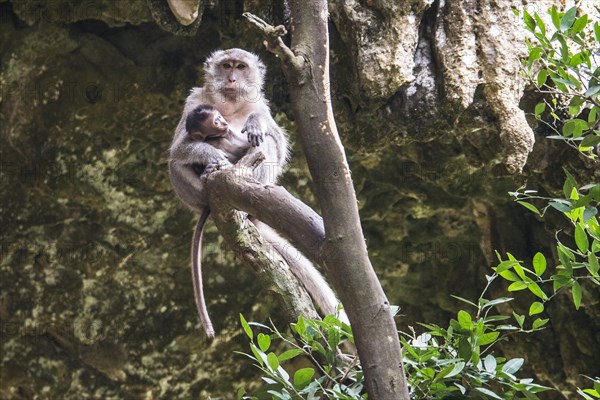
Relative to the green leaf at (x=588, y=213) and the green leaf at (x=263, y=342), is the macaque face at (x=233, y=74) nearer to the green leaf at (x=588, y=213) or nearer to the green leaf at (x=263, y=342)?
the green leaf at (x=263, y=342)

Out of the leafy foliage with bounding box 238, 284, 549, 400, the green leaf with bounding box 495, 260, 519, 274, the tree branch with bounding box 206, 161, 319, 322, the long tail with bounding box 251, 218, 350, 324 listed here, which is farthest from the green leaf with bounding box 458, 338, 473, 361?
the long tail with bounding box 251, 218, 350, 324

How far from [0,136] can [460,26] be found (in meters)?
3.46

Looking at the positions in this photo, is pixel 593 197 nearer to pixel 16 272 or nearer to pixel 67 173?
pixel 67 173

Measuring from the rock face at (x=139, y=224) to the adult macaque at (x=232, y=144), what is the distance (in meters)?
0.43

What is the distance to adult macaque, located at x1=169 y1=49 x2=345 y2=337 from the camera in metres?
4.19

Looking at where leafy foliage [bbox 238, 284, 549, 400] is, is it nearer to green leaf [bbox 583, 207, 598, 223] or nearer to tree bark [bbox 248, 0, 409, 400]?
tree bark [bbox 248, 0, 409, 400]

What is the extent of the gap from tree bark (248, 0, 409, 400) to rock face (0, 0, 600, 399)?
2790 mm

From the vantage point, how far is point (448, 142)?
5.49 meters

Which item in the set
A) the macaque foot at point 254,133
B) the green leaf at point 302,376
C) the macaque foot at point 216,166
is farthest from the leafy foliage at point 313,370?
the macaque foot at point 254,133

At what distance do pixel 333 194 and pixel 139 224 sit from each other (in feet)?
13.0

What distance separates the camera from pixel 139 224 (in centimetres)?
619

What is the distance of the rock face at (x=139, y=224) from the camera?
576 centimetres

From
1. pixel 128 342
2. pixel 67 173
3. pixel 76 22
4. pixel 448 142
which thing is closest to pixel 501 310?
pixel 448 142

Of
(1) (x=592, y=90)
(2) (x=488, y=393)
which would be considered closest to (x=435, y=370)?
(2) (x=488, y=393)
